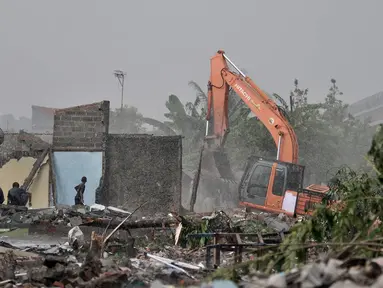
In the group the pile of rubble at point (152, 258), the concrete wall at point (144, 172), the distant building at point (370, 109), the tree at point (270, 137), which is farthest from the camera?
the distant building at point (370, 109)

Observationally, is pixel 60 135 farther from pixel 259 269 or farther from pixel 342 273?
pixel 342 273

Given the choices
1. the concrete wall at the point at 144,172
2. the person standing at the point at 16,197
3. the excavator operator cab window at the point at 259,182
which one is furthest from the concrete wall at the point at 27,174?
the excavator operator cab window at the point at 259,182

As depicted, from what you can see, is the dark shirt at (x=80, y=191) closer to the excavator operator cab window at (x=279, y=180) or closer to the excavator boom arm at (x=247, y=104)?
the excavator operator cab window at (x=279, y=180)

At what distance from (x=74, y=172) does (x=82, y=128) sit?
1188 millimetres

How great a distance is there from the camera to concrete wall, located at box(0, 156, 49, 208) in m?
16.8

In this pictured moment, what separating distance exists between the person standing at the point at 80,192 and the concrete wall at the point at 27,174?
1.08m

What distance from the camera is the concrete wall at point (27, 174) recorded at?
16.8 m

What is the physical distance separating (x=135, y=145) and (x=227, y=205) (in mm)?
4777

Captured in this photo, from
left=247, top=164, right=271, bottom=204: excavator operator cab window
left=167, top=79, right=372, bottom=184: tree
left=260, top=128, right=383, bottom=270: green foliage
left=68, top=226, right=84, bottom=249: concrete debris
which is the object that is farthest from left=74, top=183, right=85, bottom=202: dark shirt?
left=260, top=128, right=383, bottom=270: green foliage

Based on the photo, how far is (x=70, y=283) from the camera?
737 cm

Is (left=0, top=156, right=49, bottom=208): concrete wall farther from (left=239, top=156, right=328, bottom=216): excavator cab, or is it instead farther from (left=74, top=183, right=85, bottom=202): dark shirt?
(left=239, top=156, right=328, bottom=216): excavator cab

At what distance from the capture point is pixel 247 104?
18.4 meters

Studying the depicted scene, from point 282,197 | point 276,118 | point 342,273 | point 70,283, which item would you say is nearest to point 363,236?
point 342,273

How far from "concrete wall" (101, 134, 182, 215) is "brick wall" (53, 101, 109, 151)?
35 centimetres
